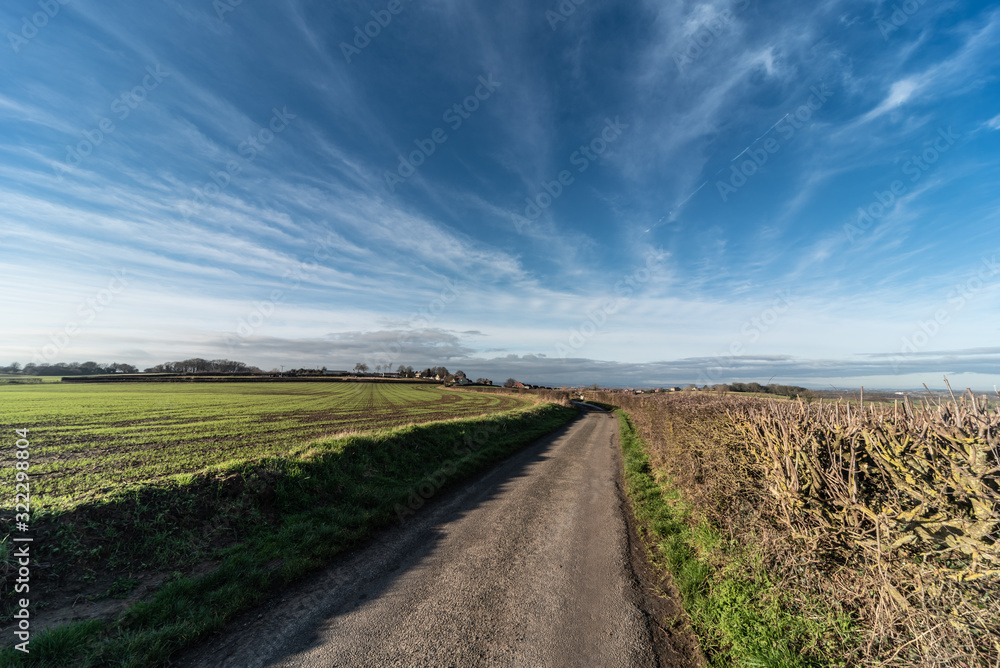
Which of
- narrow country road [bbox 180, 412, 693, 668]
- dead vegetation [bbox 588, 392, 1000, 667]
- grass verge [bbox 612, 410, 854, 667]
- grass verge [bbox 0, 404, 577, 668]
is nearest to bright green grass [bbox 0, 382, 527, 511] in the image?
Answer: grass verge [bbox 0, 404, 577, 668]

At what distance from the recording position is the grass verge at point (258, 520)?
13.8 feet

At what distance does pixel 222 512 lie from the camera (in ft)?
24.6

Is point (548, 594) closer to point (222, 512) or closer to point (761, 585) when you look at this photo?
Answer: point (761, 585)

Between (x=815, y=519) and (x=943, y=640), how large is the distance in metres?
1.57

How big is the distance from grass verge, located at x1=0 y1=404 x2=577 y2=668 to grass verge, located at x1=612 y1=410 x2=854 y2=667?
635 centimetres

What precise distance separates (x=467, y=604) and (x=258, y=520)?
18.0 feet

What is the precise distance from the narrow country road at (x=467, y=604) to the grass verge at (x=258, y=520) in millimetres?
473

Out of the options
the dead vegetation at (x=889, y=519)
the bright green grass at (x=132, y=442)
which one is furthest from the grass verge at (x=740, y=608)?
the bright green grass at (x=132, y=442)

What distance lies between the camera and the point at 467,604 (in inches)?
209

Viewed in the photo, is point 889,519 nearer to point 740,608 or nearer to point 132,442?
point 740,608

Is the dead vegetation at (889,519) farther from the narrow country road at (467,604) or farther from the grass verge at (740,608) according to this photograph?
the narrow country road at (467,604)

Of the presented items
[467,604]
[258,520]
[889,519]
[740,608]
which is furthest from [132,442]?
[889,519]

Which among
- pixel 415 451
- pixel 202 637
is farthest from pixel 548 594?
pixel 415 451

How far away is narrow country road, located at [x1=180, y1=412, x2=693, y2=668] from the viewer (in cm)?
432
